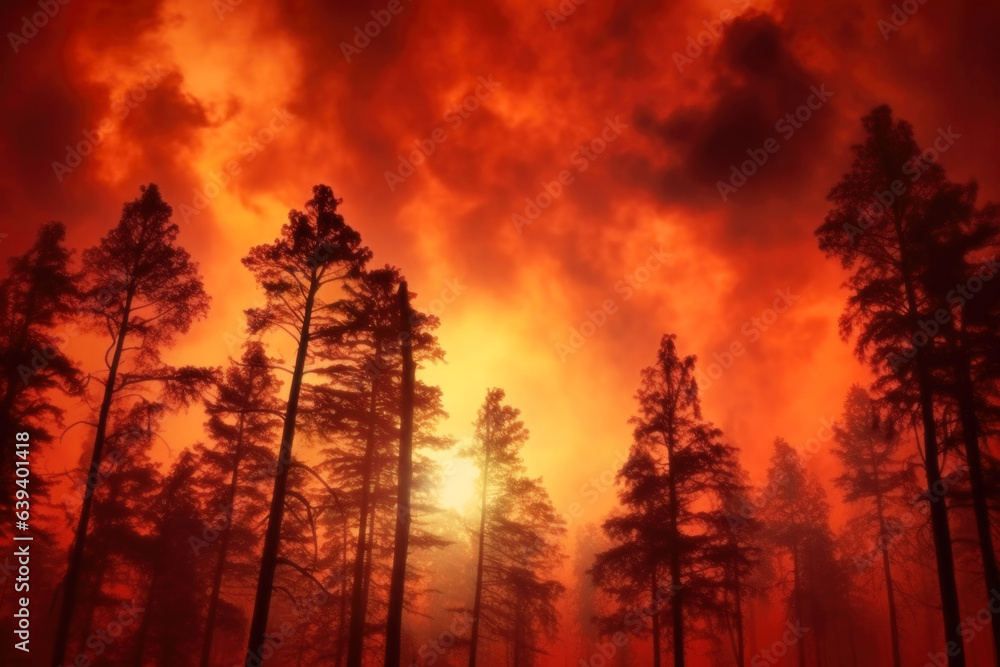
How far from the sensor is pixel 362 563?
15055 mm

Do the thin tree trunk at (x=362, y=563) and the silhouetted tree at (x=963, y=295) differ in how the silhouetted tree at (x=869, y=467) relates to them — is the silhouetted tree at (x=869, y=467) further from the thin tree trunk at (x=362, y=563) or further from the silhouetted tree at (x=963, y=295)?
the thin tree trunk at (x=362, y=563)

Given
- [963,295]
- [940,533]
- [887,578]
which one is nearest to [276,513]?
[940,533]

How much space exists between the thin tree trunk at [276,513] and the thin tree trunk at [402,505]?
2.35 m

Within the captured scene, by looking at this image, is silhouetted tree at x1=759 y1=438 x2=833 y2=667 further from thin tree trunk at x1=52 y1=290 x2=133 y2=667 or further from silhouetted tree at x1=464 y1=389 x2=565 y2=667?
thin tree trunk at x1=52 y1=290 x2=133 y2=667

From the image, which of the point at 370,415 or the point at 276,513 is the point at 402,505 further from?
the point at 370,415

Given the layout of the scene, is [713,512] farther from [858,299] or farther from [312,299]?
[312,299]

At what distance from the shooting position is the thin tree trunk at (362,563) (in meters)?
13.8

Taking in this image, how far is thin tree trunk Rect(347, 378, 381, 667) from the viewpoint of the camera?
45.3 ft

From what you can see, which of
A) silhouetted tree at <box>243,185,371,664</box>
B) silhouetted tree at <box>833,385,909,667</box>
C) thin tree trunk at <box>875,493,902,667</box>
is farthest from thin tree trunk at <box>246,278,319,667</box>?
thin tree trunk at <box>875,493,902,667</box>

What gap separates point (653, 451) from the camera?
59.6 ft

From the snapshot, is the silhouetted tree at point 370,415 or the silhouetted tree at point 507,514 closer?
the silhouetted tree at point 370,415

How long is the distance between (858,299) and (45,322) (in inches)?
940

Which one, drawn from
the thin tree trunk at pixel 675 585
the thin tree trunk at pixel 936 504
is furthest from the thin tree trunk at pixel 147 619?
the thin tree trunk at pixel 936 504

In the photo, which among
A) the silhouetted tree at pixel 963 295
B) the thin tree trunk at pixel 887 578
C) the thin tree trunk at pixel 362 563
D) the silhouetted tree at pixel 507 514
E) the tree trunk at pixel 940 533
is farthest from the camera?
the thin tree trunk at pixel 887 578
